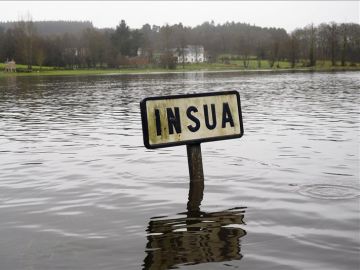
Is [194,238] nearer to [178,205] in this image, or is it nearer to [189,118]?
[178,205]

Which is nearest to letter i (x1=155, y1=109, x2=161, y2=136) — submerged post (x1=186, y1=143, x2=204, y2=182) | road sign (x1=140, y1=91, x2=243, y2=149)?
road sign (x1=140, y1=91, x2=243, y2=149)

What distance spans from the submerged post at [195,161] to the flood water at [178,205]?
23cm

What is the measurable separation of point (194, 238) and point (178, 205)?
4.92 feet

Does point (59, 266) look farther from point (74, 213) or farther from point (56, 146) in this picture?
point (56, 146)

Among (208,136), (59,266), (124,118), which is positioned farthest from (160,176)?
(124,118)

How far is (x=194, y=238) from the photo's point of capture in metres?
5.43

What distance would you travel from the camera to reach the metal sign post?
22.1ft

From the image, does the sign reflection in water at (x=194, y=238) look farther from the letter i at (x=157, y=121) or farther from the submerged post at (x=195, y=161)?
the letter i at (x=157, y=121)

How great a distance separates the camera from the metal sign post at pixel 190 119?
6738 millimetres

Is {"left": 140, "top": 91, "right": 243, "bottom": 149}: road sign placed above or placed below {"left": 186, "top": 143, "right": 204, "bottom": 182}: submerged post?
above

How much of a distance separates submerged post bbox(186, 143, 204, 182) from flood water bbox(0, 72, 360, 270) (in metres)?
0.23

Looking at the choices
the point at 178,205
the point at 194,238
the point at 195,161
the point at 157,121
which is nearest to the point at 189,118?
the point at 157,121

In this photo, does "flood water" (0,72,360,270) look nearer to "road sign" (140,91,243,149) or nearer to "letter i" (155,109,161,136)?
"road sign" (140,91,243,149)

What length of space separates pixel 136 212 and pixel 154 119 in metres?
1.42
